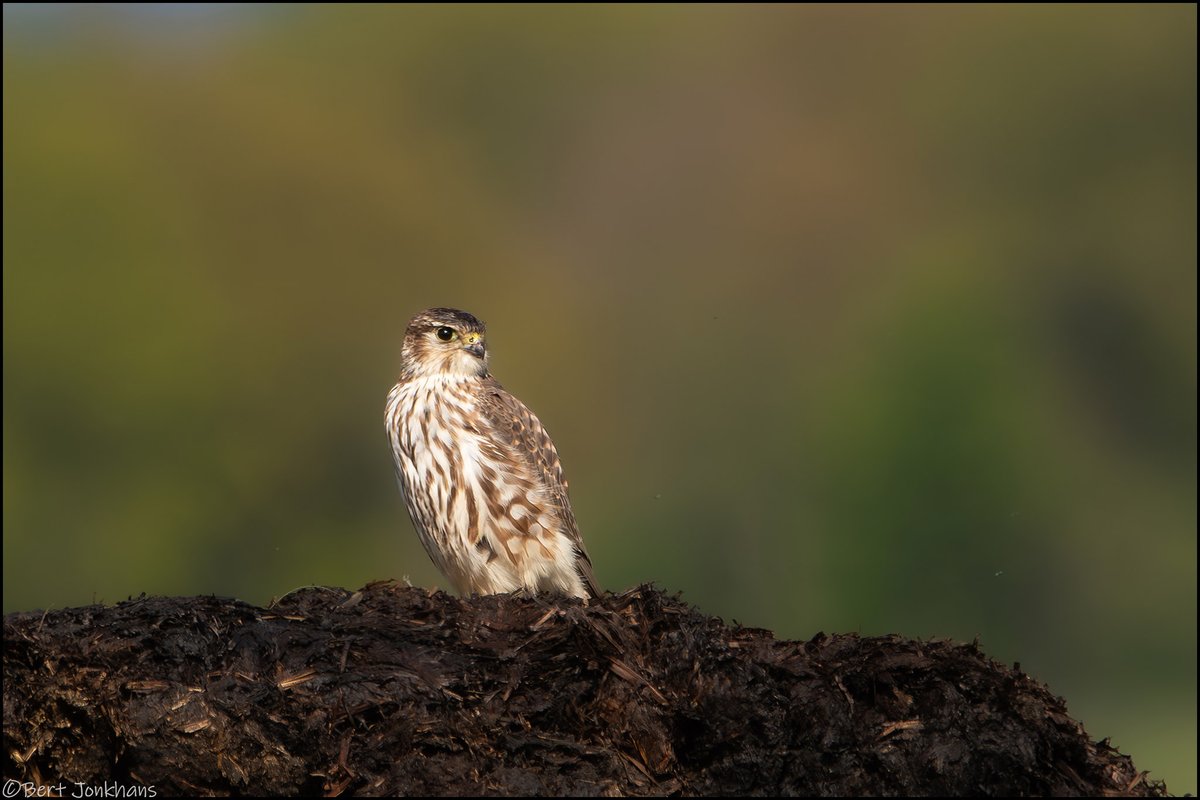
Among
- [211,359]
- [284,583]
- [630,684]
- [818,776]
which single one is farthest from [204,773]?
[211,359]

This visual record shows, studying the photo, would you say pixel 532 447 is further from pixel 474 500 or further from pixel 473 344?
pixel 473 344

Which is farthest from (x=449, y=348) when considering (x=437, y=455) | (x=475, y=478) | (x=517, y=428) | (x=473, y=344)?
(x=475, y=478)

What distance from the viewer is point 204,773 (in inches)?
157

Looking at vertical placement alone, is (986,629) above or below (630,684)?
below

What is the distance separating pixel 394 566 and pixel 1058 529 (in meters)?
14.2

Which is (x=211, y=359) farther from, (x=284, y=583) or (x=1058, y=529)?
(x=1058, y=529)

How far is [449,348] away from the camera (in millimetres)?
6633

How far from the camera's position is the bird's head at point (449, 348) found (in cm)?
663

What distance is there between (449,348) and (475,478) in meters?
0.69

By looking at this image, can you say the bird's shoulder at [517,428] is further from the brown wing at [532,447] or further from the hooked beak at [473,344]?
the hooked beak at [473,344]

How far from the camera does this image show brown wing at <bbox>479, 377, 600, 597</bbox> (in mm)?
6445

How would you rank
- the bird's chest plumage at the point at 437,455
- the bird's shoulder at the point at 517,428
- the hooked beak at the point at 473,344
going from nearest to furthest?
the bird's chest plumage at the point at 437,455 < the bird's shoulder at the point at 517,428 < the hooked beak at the point at 473,344

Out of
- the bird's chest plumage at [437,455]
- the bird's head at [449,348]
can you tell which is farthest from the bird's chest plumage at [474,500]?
the bird's head at [449,348]

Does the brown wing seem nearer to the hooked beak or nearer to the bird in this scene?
the bird
